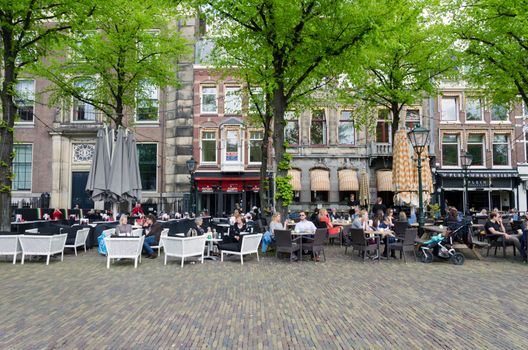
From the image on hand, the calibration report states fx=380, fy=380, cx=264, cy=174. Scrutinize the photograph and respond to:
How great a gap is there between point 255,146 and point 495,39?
16.3 metres

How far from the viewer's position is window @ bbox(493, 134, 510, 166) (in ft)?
93.3

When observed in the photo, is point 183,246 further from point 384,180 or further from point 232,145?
point 384,180

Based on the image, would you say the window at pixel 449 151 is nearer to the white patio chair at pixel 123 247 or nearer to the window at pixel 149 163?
the window at pixel 149 163

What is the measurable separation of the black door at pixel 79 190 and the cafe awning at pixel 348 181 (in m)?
18.3

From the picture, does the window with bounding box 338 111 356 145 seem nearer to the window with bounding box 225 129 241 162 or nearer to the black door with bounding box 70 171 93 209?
the window with bounding box 225 129 241 162

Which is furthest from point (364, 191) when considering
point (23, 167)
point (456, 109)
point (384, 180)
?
point (23, 167)

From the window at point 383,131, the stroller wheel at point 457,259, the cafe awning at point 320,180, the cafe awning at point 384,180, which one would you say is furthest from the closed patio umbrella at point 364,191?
the stroller wheel at point 457,259

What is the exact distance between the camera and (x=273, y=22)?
1215 cm

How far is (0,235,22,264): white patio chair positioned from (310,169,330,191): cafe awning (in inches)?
768

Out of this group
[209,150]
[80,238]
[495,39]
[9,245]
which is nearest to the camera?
[9,245]

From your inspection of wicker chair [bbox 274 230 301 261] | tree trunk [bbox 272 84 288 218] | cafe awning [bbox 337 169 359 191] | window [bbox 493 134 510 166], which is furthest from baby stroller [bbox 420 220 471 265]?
window [bbox 493 134 510 166]

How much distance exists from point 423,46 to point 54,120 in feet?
82.1

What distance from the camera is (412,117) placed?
92.5 feet

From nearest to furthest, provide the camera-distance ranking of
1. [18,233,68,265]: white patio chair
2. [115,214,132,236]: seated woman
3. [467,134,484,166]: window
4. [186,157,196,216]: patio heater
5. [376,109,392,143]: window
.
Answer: [18,233,68,265]: white patio chair
[115,214,132,236]: seated woman
[186,157,196,216]: patio heater
[376,109,392,143]: window
[467,134,484,166]: window
